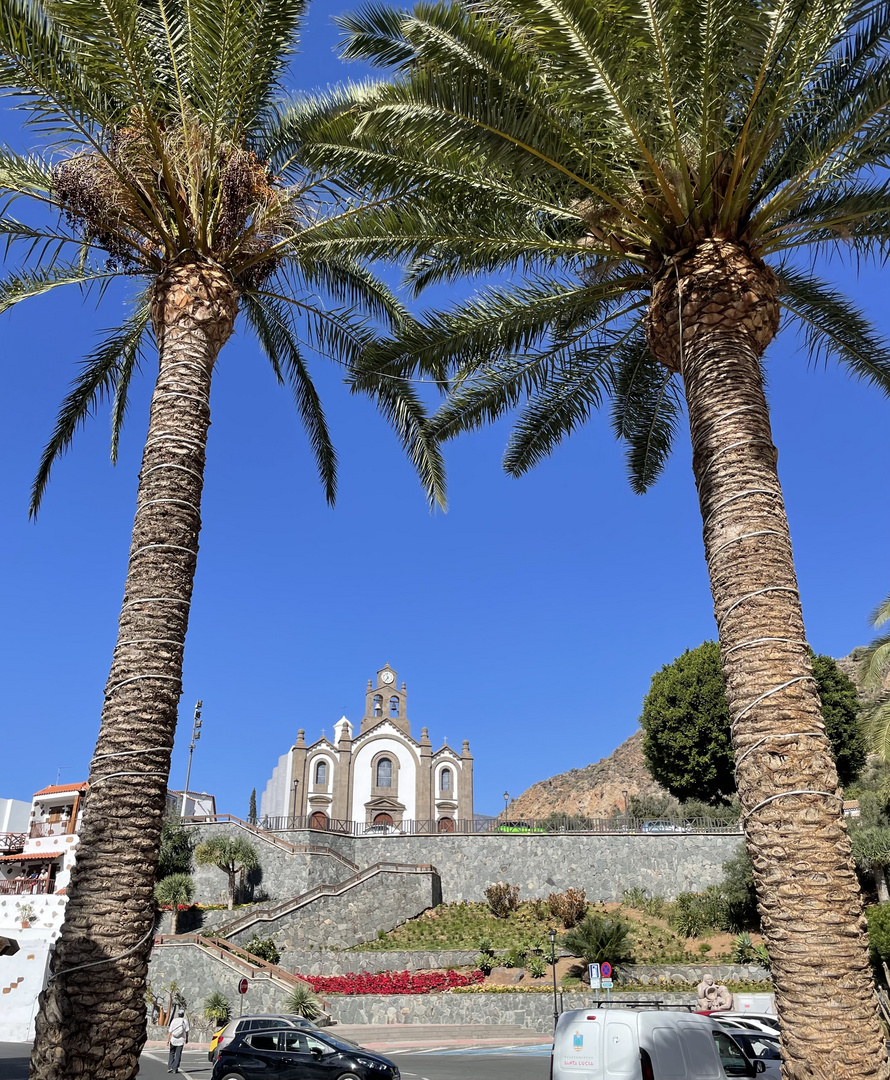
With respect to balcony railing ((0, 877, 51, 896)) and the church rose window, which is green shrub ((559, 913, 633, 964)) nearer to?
balcony railing ((0, 877, 51, 896))

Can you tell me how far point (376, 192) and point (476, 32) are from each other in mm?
2015

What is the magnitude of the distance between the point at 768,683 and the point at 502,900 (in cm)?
3444

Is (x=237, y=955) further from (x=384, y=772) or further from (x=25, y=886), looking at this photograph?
(x=384, y=772)

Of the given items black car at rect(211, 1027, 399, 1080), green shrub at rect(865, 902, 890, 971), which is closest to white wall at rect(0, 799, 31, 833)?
black car at rect(211, 1027, 399, 1080)

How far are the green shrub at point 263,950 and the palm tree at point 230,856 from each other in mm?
Answer: 6629

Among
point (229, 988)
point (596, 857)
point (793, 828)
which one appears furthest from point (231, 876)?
point (793, 828)

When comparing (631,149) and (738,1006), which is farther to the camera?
(738,1006)

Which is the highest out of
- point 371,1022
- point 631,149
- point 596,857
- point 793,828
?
point 631,149

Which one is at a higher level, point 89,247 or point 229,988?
point 89,247

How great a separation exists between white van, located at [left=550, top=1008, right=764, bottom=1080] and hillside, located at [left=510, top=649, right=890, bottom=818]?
3105 inches

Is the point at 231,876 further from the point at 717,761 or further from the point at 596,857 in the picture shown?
the point at 717,761

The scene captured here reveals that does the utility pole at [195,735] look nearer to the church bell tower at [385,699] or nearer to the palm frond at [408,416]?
the church bell tower at [385,699]

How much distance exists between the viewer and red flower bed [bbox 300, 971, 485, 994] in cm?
2758

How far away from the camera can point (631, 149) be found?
8.02 metres
